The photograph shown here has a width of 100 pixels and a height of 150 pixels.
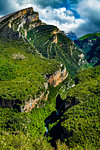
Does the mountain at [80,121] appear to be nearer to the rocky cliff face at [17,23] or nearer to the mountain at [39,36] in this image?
the mountain at [39,36]

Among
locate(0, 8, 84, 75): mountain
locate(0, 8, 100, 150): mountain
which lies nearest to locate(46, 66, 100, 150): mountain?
locate(0, 8, 100, 150): mountain

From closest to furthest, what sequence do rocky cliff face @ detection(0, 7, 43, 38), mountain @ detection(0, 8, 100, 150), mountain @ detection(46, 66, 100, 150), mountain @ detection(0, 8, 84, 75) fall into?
mountain @ detection(0, 8, 100, 150) < mountain @ detection(46, 66, 100, 150) < rocky cliff face @ detection(0, 7, 43, 38) < mountain @ detection(0, 8, 84, 75)

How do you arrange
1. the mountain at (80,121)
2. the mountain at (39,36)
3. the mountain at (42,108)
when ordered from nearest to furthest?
the mountain at (42,108) → the mountain at (80,121) → the mountain at (39,36)

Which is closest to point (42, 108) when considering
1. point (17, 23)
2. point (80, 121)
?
point (80, 121)

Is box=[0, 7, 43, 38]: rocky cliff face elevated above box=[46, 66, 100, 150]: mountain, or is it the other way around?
box=[0, 7, 43, 38]: rocky cliff face

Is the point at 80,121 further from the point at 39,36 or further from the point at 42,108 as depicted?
the point at 39,36

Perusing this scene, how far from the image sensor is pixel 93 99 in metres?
60.3

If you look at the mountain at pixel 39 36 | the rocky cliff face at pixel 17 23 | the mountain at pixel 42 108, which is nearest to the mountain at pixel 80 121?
the mountain at pixel 42 108

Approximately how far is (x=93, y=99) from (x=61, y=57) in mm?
122752

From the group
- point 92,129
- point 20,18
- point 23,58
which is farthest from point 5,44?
point 92,129

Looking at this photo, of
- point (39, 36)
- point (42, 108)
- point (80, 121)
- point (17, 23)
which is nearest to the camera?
point (80, 121)

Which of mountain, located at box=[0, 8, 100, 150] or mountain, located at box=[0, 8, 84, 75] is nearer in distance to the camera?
mountain, located at box=[0, 8, 100, 150]

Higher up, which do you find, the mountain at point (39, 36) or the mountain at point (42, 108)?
the mountain at point (39, 36)

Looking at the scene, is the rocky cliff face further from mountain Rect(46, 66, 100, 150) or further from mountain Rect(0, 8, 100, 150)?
mountain Rect(46, 66, 100, 150)
